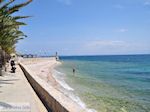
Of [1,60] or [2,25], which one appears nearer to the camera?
[2,25]

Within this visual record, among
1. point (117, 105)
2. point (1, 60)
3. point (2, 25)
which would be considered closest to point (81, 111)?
point (2, 25)

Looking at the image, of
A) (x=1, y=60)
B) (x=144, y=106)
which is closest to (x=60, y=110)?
(x=144, y=106)

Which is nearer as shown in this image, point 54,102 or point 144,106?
point 54,102

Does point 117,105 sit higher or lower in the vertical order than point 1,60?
lower

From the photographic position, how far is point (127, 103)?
2083cm

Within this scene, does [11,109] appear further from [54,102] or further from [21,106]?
[54,102]

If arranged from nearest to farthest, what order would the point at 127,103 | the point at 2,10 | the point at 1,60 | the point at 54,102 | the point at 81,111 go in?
1. the point at 81,111
2. the point at 54,102
3. the point at 2,10
4. the point at 127,103
5. the point at 1,60

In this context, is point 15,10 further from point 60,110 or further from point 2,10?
point 60,110

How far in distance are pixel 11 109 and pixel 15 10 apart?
7.35 m

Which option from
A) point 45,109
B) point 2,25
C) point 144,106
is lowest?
point 144,106

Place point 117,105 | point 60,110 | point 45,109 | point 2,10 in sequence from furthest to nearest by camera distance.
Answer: point 117,105 → point 2,10 → point 45,109 → point 60,110

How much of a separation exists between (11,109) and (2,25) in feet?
30.1

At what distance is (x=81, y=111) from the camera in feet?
23.5

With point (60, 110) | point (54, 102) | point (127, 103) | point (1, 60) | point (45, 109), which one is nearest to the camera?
point (60, 110)
